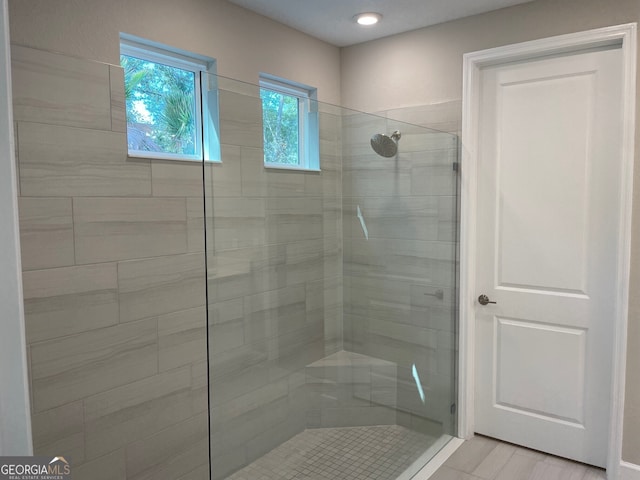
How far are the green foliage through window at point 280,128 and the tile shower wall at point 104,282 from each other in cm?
61

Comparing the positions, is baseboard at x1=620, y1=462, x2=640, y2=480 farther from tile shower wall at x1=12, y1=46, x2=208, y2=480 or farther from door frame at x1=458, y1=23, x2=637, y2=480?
tile shower wall at x1=12, y1=46, x2=208, y2=480

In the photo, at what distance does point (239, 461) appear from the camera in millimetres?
1734

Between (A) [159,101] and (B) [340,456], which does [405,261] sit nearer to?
(B) [340,456]

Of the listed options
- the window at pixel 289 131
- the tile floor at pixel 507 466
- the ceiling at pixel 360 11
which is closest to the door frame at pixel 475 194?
the tile floor at pixel 507 466

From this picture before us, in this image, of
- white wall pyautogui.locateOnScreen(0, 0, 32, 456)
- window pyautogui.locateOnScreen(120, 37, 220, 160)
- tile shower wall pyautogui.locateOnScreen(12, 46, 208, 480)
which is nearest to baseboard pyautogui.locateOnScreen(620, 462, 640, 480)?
tile shower wall pyautogui.locateOnScreen(12, 46, 208, 480)

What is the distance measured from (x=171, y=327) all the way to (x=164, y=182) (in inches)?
24.9

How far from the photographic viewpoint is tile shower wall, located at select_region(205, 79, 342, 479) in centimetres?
161

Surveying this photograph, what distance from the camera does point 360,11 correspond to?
2.55m

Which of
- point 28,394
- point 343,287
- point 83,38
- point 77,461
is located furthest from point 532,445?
point 83,38

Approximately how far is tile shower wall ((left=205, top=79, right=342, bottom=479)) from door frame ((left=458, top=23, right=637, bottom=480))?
43.6 inches

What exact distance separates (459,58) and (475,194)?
765mm

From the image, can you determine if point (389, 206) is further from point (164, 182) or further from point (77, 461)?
point (77, 461)

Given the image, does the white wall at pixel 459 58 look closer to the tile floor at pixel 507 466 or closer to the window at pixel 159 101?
the tile floor at pixel 507 466

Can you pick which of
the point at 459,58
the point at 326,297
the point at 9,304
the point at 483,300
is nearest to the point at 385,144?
the point at 326,297
